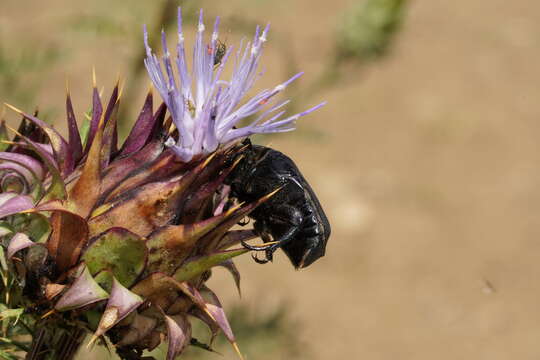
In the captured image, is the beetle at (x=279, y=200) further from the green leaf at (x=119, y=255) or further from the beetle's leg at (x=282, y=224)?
the green leaf at (x=119, y=255)

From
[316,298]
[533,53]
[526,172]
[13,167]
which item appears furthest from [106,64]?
[13,167]

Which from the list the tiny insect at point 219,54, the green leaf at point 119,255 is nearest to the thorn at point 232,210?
the green leaf at point 119,255

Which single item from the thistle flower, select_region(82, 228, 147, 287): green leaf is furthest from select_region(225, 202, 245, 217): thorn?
select_region(82, 228, 147, 287): green leaf

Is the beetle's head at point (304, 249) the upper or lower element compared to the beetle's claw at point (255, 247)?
lower

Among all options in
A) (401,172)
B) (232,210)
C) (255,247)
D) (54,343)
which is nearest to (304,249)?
(255,247)

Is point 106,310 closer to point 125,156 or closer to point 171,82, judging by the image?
point 125,156

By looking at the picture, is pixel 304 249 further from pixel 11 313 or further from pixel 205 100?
pixel 11 313
